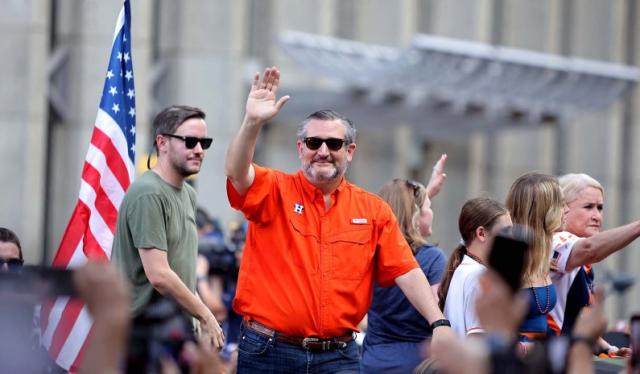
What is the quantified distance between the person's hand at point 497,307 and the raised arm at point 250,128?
310 cm

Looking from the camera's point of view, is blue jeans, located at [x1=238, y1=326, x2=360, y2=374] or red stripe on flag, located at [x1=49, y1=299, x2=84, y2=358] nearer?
red stripe on flag, located at [x1=49, y1=299, x2=84, y2=358]

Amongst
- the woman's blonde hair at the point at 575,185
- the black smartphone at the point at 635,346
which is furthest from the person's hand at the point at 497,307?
the woman's blonde hair at the point at 575,185

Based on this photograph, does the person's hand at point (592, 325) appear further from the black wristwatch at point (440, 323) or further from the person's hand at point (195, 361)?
the black wristwatch at point (440, 323)

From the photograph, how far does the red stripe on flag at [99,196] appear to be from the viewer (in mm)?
8016

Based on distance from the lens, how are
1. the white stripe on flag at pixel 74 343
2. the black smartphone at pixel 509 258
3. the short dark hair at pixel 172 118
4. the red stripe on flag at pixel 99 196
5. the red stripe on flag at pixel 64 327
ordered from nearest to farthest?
the black smartphone at pixel 509 258 < the red stripe on flag at pixel 64 327 < the white stripe on flag at pixel 74 343 < the short dark hair at pixel 172 118 < the red stripe on flag at pixel 99 196

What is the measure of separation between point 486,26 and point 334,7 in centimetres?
326

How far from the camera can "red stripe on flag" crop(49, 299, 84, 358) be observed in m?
5.46

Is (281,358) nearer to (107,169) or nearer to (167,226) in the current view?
(167,226)

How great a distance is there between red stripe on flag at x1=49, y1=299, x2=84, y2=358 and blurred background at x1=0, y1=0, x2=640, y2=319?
9.25m

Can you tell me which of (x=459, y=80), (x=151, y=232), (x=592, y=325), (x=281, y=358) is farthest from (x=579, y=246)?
(x=459, y=80)

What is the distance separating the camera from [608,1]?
1132 inches

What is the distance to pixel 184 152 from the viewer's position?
7164mm

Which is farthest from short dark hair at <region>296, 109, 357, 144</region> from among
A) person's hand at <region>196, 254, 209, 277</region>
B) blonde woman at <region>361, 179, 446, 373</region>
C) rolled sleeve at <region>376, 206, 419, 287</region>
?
person's hand at <region>196, 254, 209, 277</region>

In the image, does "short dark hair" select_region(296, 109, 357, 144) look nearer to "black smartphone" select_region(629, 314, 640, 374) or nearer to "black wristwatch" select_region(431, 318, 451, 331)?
→ "black wristwatch" select_region(431, 318, 451, 331)
